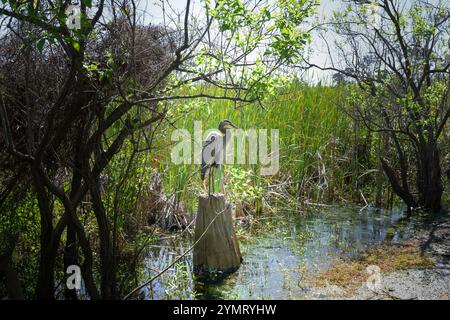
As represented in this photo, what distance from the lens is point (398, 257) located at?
4910 millimetres

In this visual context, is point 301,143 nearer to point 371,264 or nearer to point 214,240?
point 371,264

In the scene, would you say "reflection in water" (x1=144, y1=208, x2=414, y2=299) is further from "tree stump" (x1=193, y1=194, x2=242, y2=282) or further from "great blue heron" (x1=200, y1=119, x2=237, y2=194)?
"great blue heron" (x1=200, y1=119, x2=237, y2=194)

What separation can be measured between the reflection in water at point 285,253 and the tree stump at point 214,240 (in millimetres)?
131

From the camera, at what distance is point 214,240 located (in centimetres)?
448

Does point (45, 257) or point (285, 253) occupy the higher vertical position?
point (45, 257)

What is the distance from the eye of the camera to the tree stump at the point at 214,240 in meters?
4.45

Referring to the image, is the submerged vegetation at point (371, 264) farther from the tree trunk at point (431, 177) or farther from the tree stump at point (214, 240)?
the tree trunk at point (431, 177)

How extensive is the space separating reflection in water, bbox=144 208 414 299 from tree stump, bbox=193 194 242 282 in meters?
0.13

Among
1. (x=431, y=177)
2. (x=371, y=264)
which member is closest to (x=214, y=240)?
(x=371, y=264)

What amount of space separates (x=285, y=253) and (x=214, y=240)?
963mm

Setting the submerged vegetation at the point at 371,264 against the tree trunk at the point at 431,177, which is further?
the tree trunk at the point at 431,177

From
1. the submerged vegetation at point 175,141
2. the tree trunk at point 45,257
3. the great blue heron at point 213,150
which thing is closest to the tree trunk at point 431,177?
the submerged vegetation at point 175,141

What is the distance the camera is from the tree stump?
14.6 ft

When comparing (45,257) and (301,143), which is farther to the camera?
(301,143)
